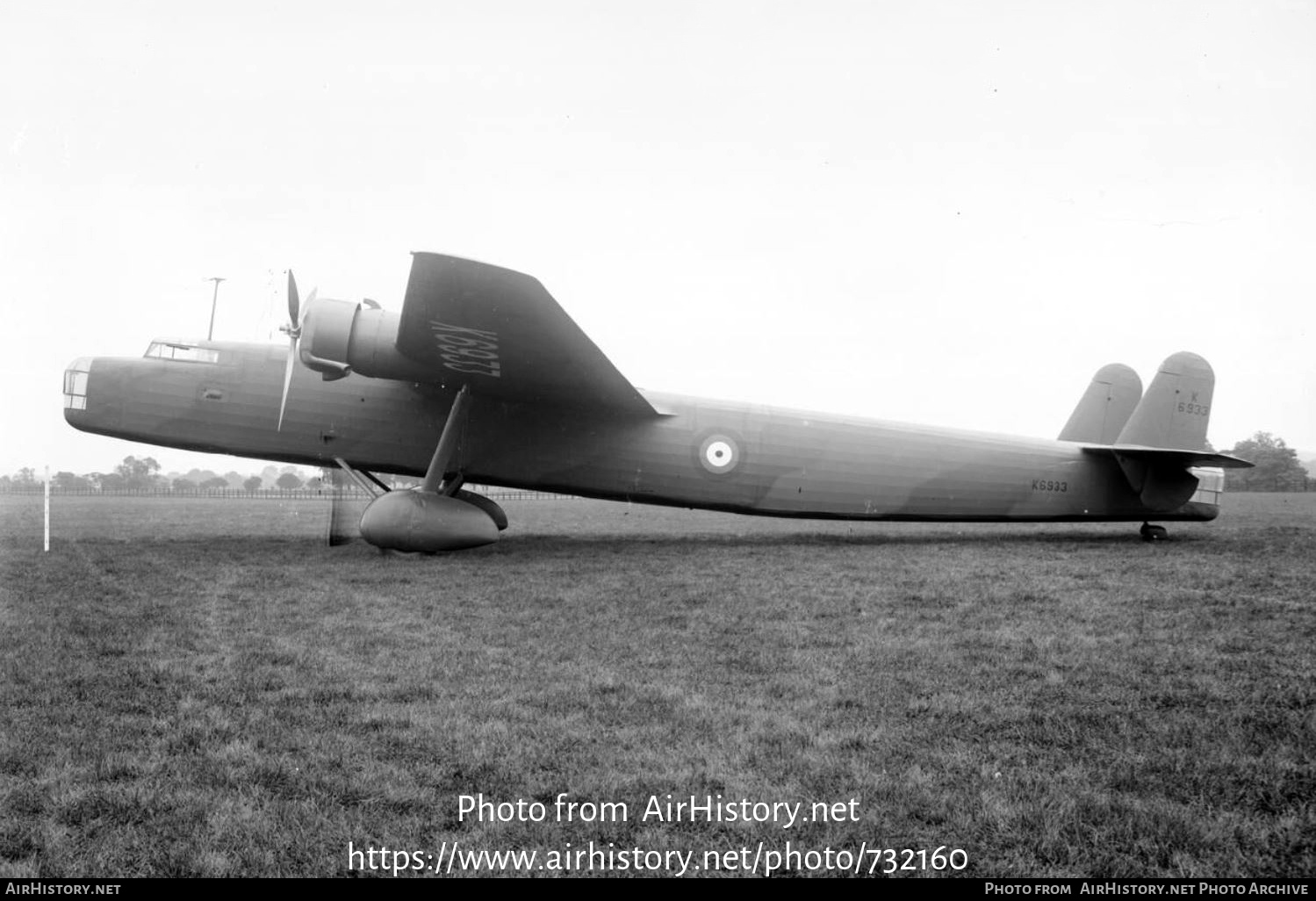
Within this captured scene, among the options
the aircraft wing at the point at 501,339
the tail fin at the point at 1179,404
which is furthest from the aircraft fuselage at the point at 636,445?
the tail fin at the point at 1179,404

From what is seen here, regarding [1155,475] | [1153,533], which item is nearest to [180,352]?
[1155,475]

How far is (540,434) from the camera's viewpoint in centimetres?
1142

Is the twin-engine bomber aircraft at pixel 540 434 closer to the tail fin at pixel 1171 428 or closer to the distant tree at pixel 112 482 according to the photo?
the tail fin at pixel 1171 428

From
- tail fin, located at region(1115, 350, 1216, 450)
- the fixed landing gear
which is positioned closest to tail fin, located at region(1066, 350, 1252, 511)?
tail fin, located at region(1115, 350, 1216, 450)

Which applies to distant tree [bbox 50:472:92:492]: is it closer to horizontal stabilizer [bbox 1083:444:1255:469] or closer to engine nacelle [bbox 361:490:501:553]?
engine nacelle [bbox 361:490:501:553]

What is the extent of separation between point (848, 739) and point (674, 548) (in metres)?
7.59

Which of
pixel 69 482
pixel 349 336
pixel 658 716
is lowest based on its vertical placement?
pixel 69 482

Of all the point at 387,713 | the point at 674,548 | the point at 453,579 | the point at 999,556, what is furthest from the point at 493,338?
the point at 999,556

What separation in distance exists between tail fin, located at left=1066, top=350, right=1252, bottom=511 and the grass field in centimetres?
434

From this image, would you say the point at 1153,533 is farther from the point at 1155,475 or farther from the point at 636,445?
the point at 636,445

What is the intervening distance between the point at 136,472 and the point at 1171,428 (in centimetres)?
8858

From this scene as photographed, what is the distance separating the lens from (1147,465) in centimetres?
1252

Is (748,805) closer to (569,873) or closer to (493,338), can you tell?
(569,873)

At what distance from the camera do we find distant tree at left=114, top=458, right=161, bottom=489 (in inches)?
2963
